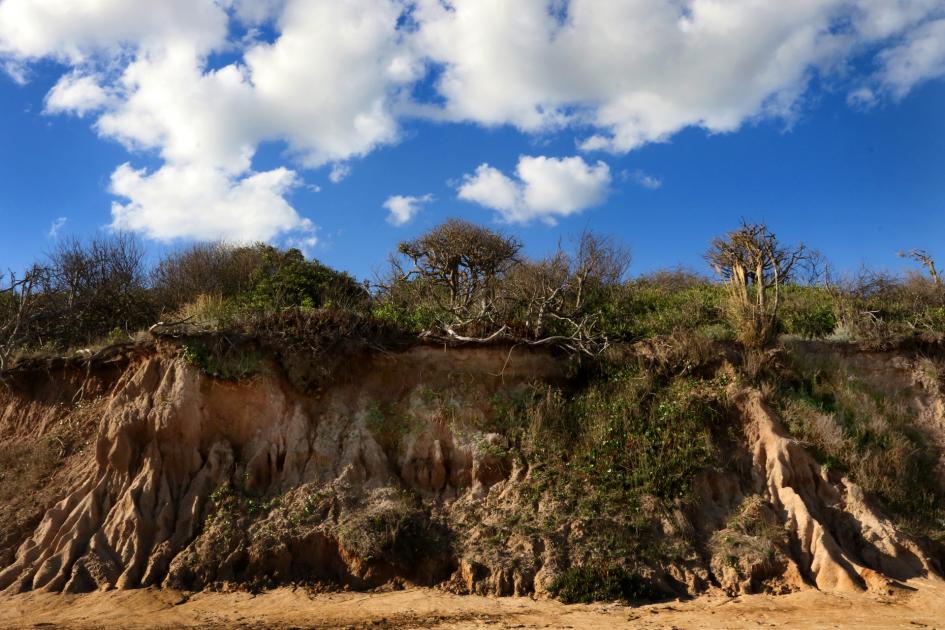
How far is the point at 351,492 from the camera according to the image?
12.6 metres

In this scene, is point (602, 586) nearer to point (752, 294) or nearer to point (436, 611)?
point (436, 611)

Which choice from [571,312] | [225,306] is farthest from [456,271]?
[225,306]

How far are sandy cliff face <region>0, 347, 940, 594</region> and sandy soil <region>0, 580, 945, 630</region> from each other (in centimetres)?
39

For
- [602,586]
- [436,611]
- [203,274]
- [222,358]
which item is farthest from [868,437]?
[203,274]

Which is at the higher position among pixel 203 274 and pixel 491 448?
pixel 203 274

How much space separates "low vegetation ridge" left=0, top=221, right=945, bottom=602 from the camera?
37.5 ft

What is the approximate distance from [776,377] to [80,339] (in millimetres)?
17719

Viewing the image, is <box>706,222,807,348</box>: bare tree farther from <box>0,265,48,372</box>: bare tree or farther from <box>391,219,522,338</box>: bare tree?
<box>0,265,48,372</box>: bare tree

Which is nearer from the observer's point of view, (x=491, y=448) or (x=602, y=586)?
(x=602, y=586)

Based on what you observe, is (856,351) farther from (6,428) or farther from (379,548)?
(6,428)

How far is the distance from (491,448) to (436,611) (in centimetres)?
362

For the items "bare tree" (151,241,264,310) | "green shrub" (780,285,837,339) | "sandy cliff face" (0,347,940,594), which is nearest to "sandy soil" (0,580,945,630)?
"sandy cliff face" (0,347,940,594)

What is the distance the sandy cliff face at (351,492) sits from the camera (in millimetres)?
11320

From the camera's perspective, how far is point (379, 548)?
11484 mm
